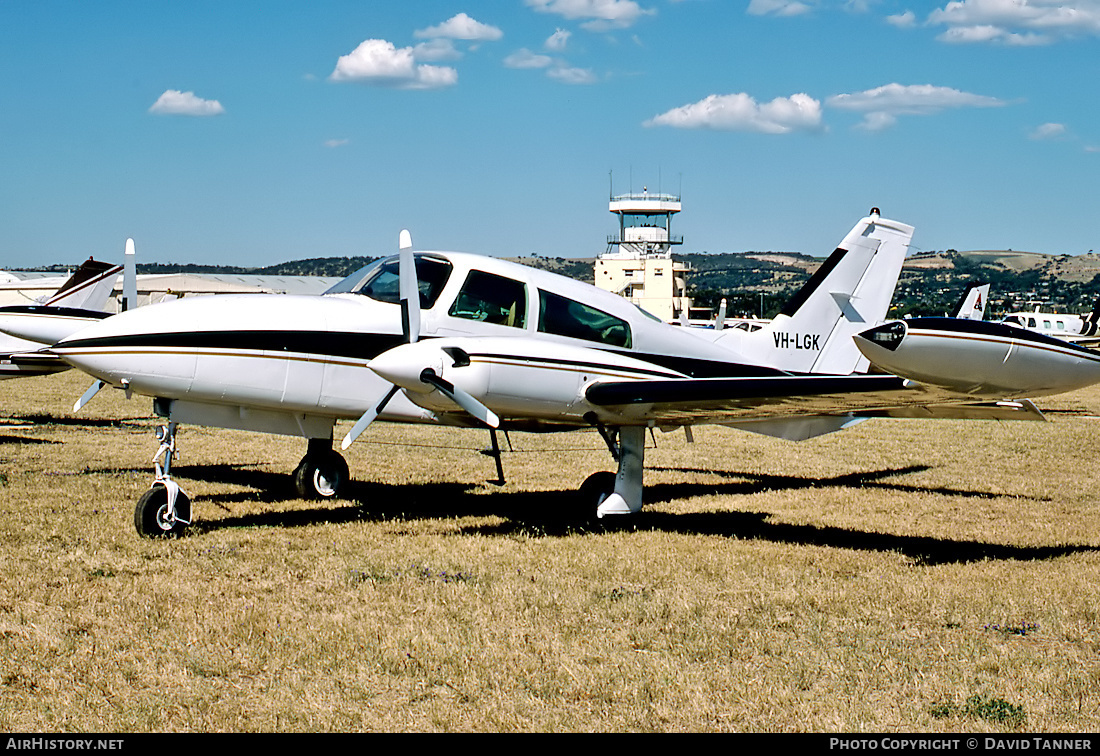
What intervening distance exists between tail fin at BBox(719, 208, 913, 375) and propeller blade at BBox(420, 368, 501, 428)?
191 inches

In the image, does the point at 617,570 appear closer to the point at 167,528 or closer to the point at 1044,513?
the point at 167,528

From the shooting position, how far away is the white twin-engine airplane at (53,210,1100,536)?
403 inches

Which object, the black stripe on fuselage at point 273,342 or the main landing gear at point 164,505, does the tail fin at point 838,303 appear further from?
the main landing gear at point 164,505

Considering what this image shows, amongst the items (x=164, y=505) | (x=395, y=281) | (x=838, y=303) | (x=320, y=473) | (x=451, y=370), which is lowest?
(x=320, y=473)

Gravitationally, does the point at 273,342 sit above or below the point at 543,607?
above

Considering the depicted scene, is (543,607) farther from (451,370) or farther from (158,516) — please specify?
(158,516)

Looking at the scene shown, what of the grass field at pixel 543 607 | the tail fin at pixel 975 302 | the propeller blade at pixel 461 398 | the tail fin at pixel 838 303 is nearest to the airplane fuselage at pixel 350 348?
the propeller blade at pixel 461 398

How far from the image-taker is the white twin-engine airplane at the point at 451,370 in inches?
403

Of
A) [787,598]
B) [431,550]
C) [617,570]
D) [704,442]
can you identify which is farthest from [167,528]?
[704,442]

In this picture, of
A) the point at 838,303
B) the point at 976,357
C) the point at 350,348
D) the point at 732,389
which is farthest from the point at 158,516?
the point at 838,303

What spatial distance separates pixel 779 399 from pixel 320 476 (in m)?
6.45

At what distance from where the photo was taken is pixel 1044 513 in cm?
1316

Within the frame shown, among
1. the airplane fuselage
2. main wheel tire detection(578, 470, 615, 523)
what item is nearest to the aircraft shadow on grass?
main wheel tire detection(578, 470, 615, 523)

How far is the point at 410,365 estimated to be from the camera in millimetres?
10000
